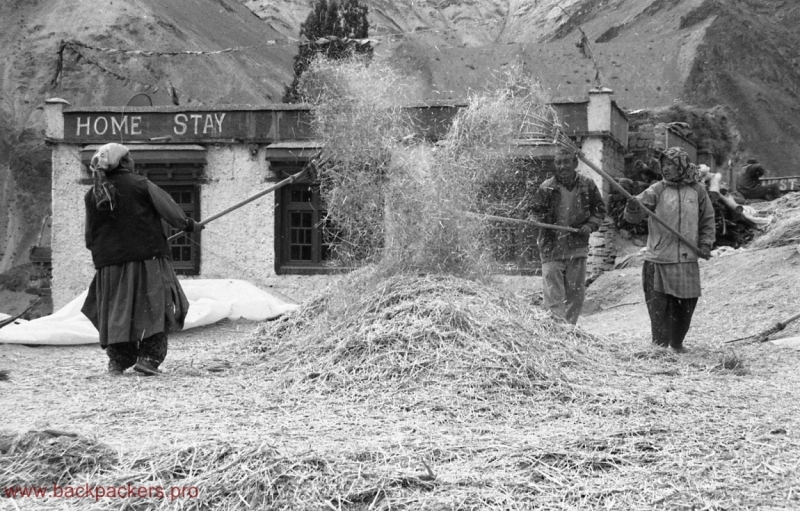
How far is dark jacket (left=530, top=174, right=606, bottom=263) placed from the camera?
754cm

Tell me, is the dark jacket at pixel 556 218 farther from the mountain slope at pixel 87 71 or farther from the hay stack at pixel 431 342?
the mountain slope at pixel 87 71

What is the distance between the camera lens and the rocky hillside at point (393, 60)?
143 ft

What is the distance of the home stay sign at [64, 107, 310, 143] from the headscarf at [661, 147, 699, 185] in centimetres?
877

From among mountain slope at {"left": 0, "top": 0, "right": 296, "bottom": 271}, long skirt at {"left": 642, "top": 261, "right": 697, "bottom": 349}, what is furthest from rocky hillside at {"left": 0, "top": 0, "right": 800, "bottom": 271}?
long skirt at {"left": 642, "top": 261, "right": 697, "bottom": 349}

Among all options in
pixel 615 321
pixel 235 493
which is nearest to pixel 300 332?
pixel 235 493

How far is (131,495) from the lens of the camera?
10.2 feet

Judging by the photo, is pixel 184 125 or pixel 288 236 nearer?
pixel 288 236

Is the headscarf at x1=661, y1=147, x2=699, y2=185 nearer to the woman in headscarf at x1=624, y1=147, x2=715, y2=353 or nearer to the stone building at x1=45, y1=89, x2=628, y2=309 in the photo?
the woman in headscarf at x1=624, y1=147, x2=715, y2=353

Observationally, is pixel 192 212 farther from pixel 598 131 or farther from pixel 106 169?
pixel 106 169

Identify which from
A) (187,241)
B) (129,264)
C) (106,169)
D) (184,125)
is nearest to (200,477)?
(129,264)

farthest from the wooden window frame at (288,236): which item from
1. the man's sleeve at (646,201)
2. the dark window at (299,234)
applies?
the man's sleeve at (646,201)

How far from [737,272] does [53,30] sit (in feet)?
147

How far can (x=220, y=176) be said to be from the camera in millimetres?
15305

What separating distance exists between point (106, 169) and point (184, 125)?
31.7ft
